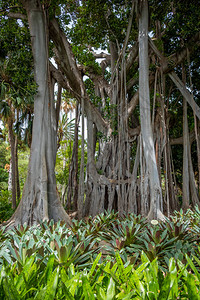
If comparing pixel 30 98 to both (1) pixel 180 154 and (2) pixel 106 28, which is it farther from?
(1) pixel 180 154

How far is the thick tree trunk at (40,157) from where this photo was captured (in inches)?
162

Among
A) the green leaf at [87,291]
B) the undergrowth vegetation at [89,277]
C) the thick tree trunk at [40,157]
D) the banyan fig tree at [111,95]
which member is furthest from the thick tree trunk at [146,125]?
the green leaf at [87,291]

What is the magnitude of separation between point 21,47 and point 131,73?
140 inches

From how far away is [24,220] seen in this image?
4.02 m

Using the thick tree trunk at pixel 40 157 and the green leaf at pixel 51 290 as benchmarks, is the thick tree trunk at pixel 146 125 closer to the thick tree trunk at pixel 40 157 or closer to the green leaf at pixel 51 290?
the thick tree trunk at pixel 40 157

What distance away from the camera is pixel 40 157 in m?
4.42

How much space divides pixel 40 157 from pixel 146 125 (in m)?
2.23

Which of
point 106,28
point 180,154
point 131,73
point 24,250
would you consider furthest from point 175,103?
point 24,250

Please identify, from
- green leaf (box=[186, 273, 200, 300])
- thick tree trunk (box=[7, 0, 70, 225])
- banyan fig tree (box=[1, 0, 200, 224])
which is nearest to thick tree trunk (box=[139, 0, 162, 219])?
banyan fig tree (box=[1, 0, 200, 224])

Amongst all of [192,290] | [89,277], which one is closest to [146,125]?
[89,277]

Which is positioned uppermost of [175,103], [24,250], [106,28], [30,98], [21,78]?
[106,28]

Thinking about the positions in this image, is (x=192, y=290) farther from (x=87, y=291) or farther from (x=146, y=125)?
(x=146, y=125)

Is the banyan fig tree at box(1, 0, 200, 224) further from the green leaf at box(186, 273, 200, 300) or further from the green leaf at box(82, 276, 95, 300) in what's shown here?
the green leaf at box(82, 276, 95, 300)

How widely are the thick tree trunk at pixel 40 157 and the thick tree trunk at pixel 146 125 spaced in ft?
5.89
